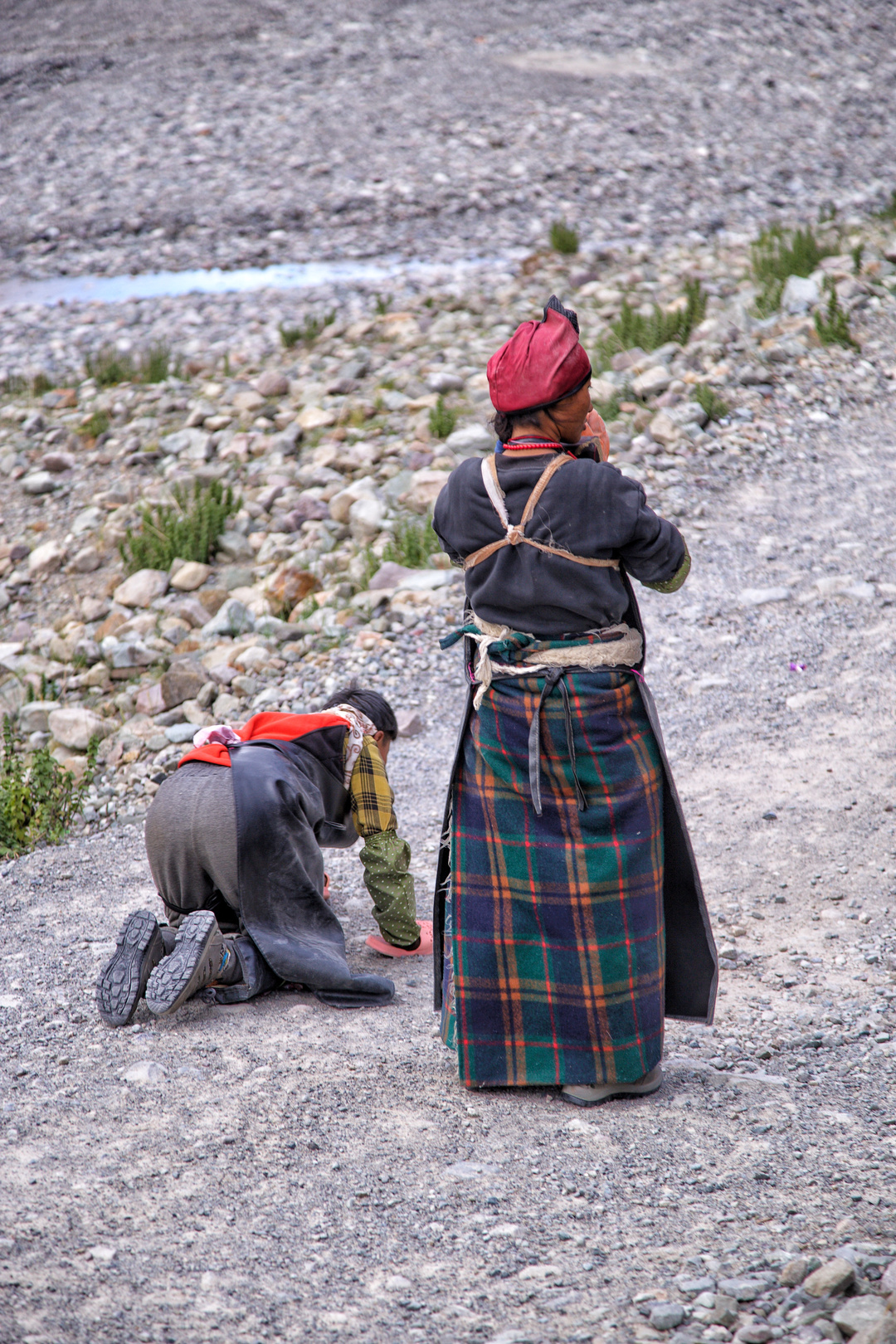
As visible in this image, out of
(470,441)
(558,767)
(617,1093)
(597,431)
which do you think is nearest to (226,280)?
(470,441)

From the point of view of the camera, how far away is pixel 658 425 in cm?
639

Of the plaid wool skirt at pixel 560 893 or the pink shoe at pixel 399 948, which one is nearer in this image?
the plaid wool skirt at pixel 560 893

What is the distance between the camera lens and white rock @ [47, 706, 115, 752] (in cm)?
502

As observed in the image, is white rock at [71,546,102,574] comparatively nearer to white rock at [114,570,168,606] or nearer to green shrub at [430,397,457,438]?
white rock at [114,570,168,606]

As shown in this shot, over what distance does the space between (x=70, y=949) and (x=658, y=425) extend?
4.26 metres

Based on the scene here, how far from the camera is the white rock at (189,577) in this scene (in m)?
5.99

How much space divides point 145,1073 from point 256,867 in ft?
1.80

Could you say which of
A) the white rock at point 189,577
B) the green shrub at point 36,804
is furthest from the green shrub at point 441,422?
the green shrub at point 36,804

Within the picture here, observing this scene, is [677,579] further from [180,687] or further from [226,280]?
[226,280]

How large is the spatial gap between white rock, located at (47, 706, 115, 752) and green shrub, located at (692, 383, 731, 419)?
3565 mm

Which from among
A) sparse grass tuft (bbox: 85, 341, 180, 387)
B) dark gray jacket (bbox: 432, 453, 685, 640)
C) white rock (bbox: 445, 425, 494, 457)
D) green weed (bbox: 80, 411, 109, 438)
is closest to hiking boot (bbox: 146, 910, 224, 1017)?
dark gray jacket (bbox: 432, 453, 685, 640)

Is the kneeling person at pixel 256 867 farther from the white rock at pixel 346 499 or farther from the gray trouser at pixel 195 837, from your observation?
the white rock at pixel 346 499

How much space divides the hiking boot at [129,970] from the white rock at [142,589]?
10.8ft

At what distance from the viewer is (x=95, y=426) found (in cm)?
748
